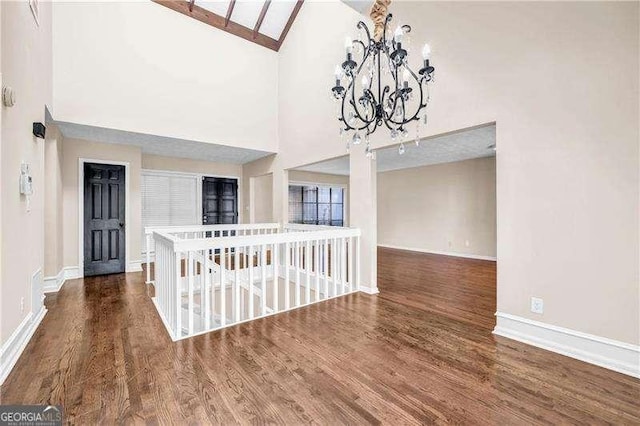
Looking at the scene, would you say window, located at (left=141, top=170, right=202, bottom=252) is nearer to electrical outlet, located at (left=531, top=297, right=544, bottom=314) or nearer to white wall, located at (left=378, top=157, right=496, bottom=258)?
white wall, located at (left=378, top=157, right=496, bottom=258)

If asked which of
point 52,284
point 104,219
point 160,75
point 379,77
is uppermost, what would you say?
point 160,75

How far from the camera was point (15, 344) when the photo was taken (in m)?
2.21

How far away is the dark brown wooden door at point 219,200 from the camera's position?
23.6 ft

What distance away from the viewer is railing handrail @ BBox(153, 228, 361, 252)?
2.63 metres

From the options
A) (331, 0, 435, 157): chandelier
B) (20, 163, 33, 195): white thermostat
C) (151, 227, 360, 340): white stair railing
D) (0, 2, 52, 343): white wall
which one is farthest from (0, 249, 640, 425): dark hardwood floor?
(331, 0, 435, 157): chandelier

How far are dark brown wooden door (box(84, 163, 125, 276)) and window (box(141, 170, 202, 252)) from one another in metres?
1.09

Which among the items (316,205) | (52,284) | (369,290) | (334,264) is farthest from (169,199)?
(369,290)

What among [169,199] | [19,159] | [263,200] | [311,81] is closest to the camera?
[19,159]

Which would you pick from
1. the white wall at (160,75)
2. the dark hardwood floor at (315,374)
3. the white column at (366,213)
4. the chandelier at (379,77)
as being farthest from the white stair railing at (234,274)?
the white wall at (160,75)

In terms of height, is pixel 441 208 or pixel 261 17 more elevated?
pixel 261 17

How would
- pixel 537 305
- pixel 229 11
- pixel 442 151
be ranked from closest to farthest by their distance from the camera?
pixel 537 305, pixel 229 11, pixel 442 151

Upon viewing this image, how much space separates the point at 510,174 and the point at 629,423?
5.94 ft

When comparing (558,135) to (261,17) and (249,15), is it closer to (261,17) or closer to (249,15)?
(261,17)

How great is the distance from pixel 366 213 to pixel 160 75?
3999mm
